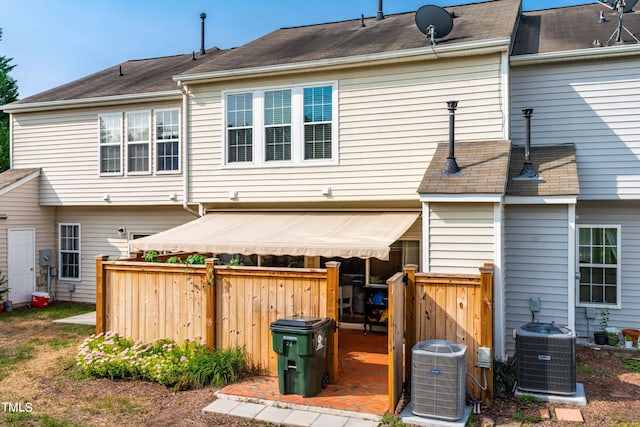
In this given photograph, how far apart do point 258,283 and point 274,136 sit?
5.11 m

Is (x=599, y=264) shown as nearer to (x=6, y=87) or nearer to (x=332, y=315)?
(x=332, y=315)

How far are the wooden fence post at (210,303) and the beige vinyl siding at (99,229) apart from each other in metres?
7.78

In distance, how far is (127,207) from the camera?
1653cm

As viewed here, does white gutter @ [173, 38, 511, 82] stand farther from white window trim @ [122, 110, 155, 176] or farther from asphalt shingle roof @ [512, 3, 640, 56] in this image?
white window trim @ [122, 110, 155, 176]

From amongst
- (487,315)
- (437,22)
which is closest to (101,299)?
(487,315)

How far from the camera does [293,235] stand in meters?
10.9

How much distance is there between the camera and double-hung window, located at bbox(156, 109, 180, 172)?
1492 cm

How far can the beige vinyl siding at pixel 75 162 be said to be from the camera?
50.0ft

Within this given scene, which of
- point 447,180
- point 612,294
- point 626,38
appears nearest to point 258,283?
point 447,180

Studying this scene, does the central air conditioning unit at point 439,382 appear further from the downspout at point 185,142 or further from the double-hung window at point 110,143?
the double-hung window at point 110,143

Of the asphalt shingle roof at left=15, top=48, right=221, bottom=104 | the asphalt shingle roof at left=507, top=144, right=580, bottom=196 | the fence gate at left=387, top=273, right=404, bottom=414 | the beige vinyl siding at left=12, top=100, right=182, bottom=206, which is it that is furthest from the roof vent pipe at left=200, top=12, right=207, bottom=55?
the fence gate at left=387, top=273, right=404, bottom=414

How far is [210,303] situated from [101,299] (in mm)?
2501

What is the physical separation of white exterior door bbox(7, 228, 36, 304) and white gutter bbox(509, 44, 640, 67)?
51.9 feet

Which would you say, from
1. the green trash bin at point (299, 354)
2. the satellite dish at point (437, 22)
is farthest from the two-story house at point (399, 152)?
the green trash bin at point (299, 354)
